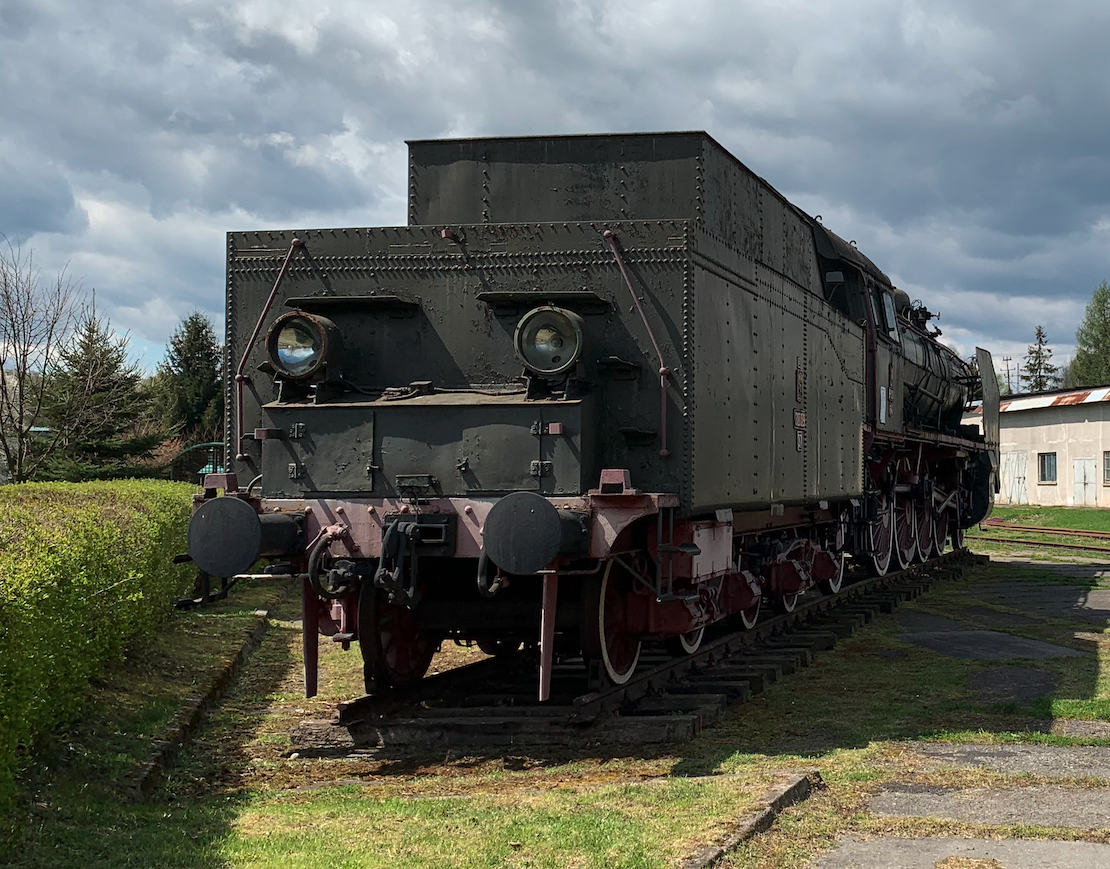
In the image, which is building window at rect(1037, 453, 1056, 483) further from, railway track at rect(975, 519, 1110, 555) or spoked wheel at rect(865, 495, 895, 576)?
spoked wheel at rect(865, 495, 895, 576)

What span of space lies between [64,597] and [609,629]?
329cm

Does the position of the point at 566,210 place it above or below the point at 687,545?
above

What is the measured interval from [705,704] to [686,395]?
2075mm

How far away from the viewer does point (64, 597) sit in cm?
626

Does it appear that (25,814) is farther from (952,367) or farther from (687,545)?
(952,367)

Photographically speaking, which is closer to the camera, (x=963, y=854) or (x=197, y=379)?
(x=963, y=854)

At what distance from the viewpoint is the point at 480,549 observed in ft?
22.1

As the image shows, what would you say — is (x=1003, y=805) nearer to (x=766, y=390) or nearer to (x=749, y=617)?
(x=766, y=390)

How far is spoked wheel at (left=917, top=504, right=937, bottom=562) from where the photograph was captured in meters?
17.9

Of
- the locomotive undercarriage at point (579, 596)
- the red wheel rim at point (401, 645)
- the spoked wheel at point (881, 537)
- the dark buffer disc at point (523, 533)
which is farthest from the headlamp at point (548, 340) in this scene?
the spoked wheel at point (881, 537)

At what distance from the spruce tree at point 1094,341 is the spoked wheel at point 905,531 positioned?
5862 cm

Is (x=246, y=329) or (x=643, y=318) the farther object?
(x=246, y=329)

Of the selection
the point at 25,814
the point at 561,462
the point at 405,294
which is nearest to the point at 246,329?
the point at 405,294

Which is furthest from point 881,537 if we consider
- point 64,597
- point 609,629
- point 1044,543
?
point 64,597
